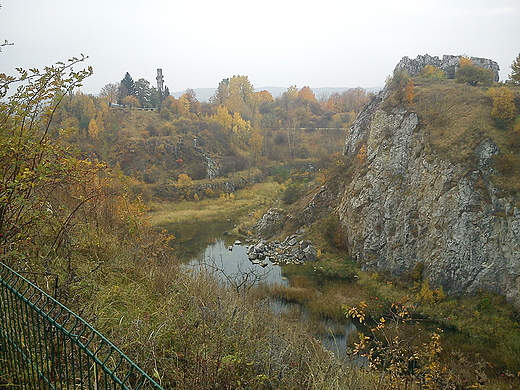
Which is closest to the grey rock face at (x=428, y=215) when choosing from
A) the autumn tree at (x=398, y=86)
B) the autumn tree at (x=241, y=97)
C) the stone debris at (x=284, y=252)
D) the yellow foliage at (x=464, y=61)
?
the autumn tree at (x=398, y=86)

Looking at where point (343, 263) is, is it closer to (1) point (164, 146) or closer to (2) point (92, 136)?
(1) point (164, 146)

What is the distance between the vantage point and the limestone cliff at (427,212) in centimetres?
1673

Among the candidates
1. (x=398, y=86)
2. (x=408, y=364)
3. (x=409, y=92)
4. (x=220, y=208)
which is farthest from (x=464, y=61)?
(x=408, y=364)

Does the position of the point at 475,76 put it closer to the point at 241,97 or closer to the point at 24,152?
the point at 24,152

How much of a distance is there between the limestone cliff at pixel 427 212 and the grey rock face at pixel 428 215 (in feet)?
0.14

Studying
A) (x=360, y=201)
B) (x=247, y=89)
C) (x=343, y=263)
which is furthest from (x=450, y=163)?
(x=247, y=89)

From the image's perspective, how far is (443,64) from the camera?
107 feet

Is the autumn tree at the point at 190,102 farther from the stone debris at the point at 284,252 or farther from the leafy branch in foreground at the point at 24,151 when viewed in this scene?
the leafy branch in foreground at the point at 24,151

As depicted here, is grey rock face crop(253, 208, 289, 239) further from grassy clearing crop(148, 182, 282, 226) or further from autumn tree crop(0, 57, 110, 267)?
autumn tree crop(0, 57, 110, 267)

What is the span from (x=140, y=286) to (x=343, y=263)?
56.6 feet

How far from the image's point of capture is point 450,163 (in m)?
19.5

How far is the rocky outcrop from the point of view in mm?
31391

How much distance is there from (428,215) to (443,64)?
1982cm

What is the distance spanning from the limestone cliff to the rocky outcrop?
10.4 m
